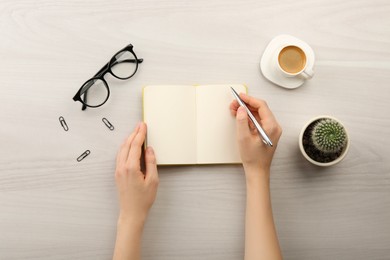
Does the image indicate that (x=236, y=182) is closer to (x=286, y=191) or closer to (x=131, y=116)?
(x=286, y=191)

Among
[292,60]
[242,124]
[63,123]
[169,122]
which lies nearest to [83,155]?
[63,123]

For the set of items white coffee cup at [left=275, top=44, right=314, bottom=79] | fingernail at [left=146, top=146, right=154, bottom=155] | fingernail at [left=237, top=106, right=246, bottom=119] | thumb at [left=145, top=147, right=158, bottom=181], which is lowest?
thumb at [left=145, top=147, right=158, bottom=181]

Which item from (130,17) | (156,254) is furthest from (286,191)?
(130,17)

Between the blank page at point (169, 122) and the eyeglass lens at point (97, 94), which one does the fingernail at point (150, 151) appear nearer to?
the blank page at point (169, 122)

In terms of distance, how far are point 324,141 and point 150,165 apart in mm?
333

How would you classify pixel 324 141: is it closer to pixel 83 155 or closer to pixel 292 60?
pixel 292 60

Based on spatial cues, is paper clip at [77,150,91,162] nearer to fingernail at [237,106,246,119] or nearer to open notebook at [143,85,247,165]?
open notebook at [143,85,247,165]

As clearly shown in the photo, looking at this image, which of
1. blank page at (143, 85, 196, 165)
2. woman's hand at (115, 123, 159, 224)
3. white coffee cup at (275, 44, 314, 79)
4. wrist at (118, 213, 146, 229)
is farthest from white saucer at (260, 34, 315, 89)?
wrist at (118, 213, 146, 229)

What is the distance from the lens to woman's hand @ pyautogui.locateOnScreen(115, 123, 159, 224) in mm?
729

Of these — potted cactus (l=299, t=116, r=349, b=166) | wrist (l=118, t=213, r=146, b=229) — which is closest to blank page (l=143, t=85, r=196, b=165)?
wrist (l=118, t=213, r=146, b=229)

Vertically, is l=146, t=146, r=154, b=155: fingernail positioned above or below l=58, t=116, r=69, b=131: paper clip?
below

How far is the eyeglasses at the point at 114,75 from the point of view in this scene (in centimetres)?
76

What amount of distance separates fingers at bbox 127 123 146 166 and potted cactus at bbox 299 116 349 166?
1.02ft

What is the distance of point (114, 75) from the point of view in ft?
2.48
